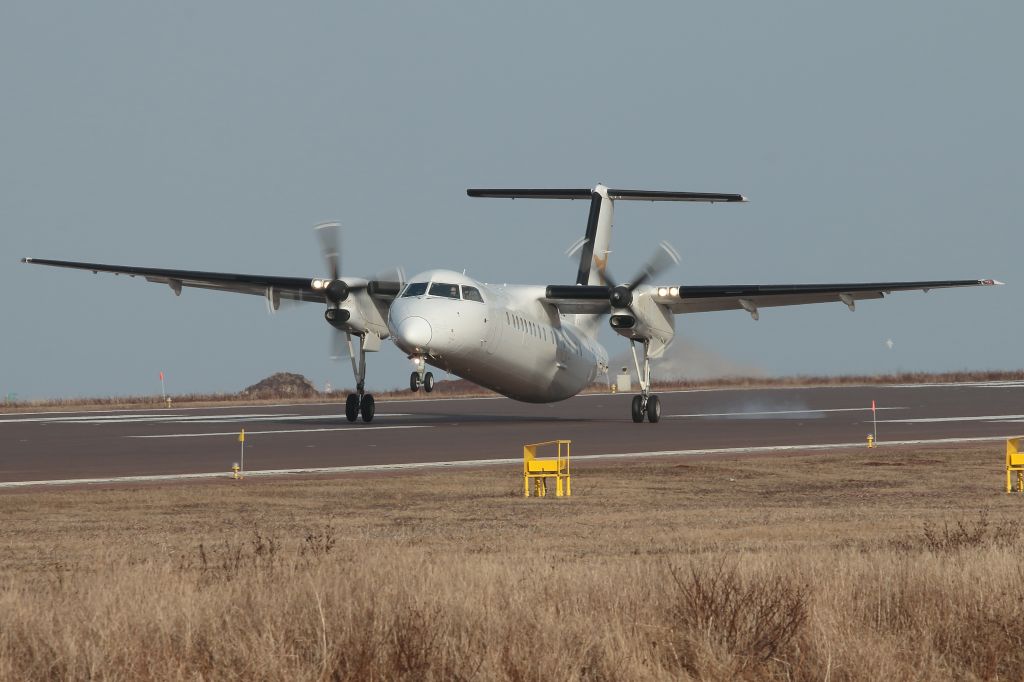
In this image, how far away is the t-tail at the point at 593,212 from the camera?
46906 millimetres

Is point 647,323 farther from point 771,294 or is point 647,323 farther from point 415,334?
point 415,334

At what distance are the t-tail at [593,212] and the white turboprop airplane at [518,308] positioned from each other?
2.15 metres

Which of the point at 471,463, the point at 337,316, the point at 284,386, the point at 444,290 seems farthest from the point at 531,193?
the point at 284,386

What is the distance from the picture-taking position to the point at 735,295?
40.6 m

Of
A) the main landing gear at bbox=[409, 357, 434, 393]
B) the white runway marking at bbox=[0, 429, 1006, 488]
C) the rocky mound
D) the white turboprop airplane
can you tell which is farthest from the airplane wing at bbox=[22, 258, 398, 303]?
the rocky mound

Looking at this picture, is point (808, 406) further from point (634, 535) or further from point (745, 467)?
point (634, 535)

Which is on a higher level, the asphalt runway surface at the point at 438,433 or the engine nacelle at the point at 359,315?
the engine nacelle at the point at 359,315

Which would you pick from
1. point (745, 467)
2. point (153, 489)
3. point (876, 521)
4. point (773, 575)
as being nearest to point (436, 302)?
point (745, 467)

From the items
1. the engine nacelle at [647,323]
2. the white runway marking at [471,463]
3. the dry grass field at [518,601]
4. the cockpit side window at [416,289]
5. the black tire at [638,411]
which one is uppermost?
the cockpit side window at [416,289]

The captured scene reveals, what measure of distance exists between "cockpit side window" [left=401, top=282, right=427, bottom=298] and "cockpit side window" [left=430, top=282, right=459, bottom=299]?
0.75 feet

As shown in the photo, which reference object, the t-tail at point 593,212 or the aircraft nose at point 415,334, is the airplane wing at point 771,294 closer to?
the t-tail at point 593,212

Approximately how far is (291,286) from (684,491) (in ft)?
75.1

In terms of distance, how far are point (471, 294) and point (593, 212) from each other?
41.7 ft

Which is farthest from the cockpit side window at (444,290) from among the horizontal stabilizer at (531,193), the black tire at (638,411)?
the horizontal stabilizer at (531,193)
